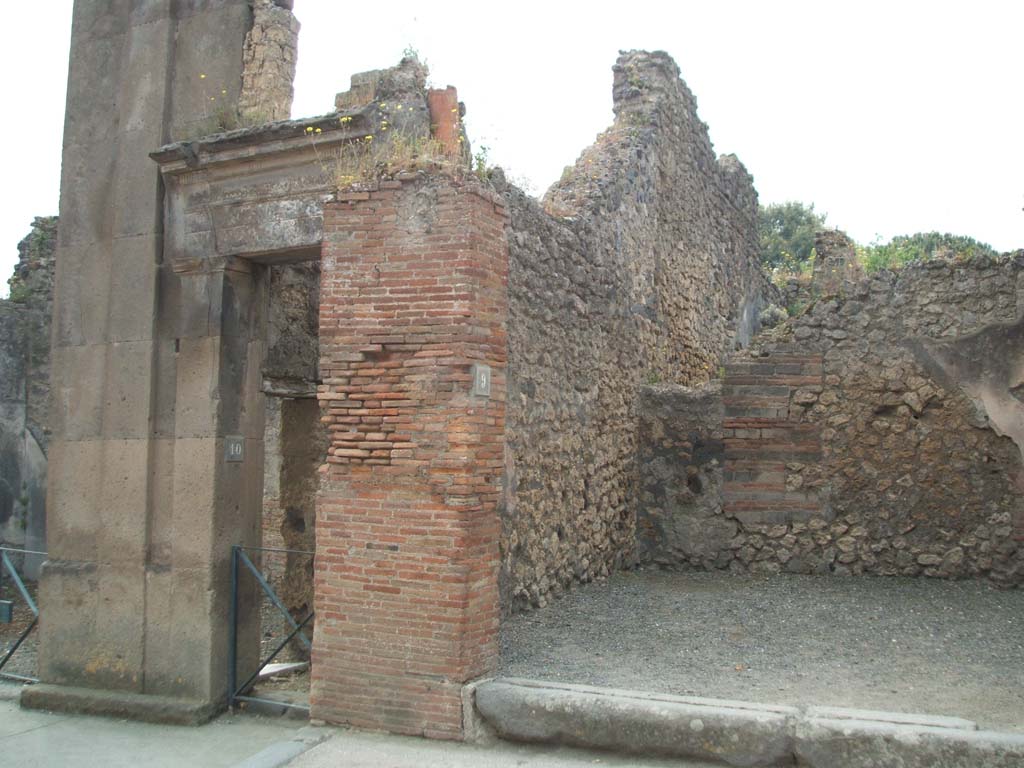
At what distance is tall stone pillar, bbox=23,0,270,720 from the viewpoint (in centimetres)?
676

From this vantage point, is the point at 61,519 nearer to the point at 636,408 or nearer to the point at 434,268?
the point at 434,268

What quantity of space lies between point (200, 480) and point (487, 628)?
2456 mm

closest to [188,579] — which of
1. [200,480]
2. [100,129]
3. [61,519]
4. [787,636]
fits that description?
[200,480]

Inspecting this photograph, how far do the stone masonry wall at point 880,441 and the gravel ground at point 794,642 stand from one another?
13.9 inches

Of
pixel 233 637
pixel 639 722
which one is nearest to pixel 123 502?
pixel 233 637

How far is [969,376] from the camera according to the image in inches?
347

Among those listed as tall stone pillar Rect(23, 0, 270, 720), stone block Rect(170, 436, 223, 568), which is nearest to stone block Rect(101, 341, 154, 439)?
tall stone pillar Rect(23, 0, 270, 720)

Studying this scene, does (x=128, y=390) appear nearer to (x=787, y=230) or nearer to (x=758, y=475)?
(x=758, y=475)

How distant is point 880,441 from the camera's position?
9477mm

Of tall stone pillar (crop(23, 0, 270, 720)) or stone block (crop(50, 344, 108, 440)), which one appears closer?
tall stone pillar (crop(23, 0, 270, 720))

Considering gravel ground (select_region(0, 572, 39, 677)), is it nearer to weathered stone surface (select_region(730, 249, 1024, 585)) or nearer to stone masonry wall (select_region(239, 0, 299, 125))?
stone masonry wall (select_region(239, 0, 299, 125))

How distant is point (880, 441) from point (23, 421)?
10.8 metres

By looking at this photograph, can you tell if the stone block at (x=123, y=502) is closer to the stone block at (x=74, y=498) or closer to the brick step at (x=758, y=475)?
the stone block at (x=74, y=498)

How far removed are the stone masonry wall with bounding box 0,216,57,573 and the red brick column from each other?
28.9ft
